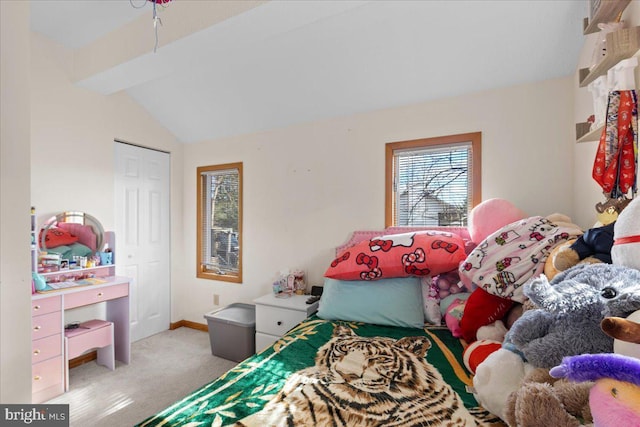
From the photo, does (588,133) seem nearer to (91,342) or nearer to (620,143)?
(620,143)

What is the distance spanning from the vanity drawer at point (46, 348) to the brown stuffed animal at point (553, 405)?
284 cm

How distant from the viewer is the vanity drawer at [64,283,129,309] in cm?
234

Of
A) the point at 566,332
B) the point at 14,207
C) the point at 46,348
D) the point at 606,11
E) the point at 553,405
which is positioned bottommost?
the point at 46,348

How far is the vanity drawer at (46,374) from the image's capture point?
2082 mm

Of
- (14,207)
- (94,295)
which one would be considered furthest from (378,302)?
(94,295)

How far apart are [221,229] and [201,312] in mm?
1024

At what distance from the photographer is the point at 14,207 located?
4.62 feet

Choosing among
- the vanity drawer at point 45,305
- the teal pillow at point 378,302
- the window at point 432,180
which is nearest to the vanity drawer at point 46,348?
the vanity drawer at point 45,305

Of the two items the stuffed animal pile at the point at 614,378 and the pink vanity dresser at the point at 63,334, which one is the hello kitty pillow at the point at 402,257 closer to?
the stuffed animal pile at the point at 614,378

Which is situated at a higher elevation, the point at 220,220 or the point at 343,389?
the point at 220,220

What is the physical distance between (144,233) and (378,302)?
8.88ft

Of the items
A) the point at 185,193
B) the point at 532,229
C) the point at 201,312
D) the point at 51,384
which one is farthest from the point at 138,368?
the point at 532,229

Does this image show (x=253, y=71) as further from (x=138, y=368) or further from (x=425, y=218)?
(x=138, y=368)

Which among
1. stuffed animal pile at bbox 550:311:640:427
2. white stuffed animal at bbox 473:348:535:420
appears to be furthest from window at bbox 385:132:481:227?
stuffed animal pile at bbox 550:311:640:427
